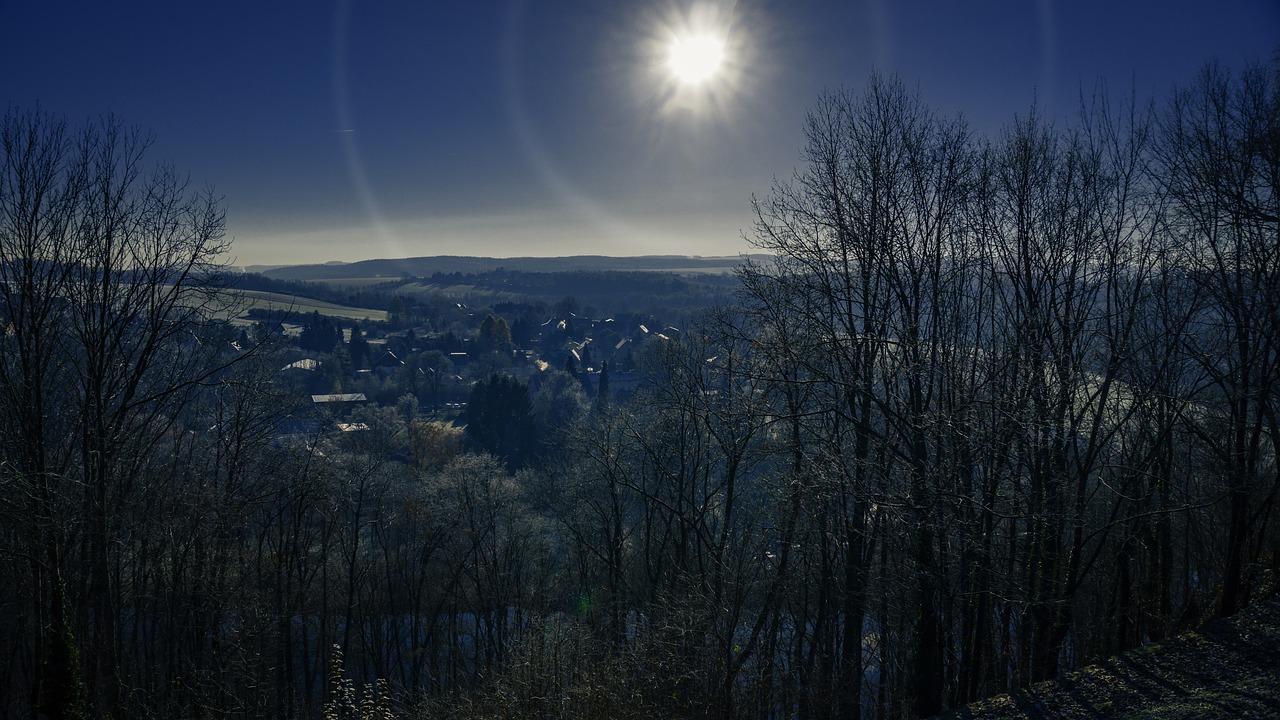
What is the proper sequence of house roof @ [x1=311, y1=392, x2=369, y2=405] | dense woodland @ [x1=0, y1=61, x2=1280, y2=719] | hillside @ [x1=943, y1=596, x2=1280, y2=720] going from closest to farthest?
hillside @ [x1=943, y1=596, x2=1280, y2=720] → dense woodland @ [x1=0, y1=61, x2=1280, y2=719] → house roof @ [x1=311, y1=392, x2=369, y2=405]

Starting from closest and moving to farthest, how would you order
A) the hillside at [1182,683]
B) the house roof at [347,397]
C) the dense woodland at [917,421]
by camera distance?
1. the hillside at [1182,683]
2. the dense woodland at [917,421]
3. the house roof at [347,397]

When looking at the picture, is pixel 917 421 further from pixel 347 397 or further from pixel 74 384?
pixel 347 397

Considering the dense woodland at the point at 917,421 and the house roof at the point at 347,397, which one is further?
the house roof at the point at 347,397

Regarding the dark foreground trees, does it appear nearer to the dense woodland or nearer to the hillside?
the dense woodland

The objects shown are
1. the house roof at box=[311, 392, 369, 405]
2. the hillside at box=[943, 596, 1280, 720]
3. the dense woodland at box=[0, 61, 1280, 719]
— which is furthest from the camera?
the house roof at box=[311, 392, 369, 405]

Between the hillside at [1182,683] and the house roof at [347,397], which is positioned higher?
the hillside at [1182,683]

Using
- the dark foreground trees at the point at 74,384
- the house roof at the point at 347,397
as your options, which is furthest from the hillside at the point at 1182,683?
the house roof at the point at 347,397

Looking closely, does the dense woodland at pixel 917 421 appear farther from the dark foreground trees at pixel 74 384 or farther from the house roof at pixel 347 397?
the house roof at pixel 347 397

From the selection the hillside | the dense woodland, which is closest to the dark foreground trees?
the dense woodland

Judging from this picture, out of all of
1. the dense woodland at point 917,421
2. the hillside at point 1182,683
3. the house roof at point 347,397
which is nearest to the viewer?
the hillside at point 1182,683
